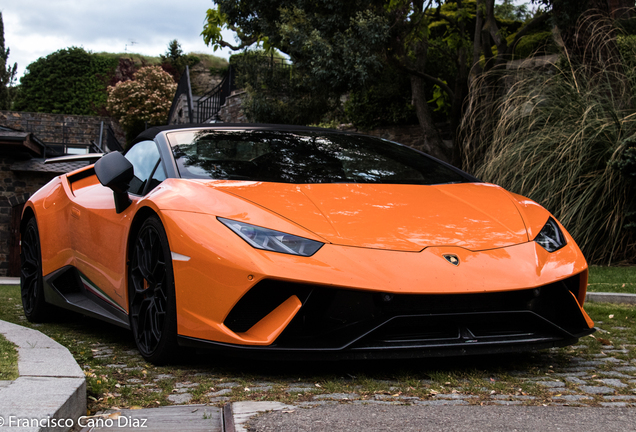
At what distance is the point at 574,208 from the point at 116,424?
20.9 ft

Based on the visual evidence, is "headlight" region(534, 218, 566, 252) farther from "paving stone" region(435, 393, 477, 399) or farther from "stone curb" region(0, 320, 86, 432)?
"stone curb" region(0, 320, 86, 432)

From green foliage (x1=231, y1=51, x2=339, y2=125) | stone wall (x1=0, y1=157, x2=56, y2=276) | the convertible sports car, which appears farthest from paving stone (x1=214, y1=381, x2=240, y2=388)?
stone wall (x1=0, y1=157, x2=56, y2=276)

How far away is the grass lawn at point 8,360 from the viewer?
7.61 feet

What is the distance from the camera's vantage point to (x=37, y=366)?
247 centimetres

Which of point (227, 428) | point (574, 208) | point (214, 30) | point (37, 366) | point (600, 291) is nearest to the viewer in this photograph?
point (227, 428)

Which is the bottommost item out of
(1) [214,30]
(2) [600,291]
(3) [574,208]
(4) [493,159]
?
(2) [600,291]

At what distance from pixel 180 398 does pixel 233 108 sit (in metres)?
19.6

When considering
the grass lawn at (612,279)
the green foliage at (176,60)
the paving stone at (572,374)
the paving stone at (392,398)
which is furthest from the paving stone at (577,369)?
the green foliage at (176,60)

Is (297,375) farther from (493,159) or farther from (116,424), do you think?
(493,159)

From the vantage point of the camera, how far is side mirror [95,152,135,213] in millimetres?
3422

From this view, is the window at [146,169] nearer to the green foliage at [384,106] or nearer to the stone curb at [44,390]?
the stone curb at [44,390]

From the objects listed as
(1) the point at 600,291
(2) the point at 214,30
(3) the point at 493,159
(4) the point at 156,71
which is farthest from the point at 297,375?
(4) the point at 156,71

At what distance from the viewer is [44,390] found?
2.14 meters

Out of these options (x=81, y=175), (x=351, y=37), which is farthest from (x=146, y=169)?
(x=351, y=37)
